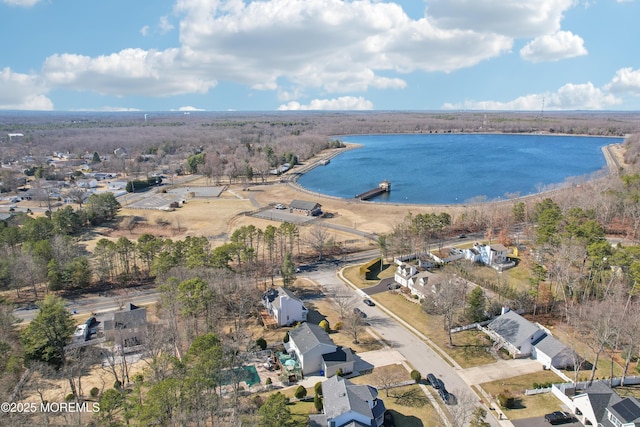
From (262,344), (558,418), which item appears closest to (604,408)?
(558,418)

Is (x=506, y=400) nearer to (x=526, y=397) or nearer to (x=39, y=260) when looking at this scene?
(x=526, y=397)

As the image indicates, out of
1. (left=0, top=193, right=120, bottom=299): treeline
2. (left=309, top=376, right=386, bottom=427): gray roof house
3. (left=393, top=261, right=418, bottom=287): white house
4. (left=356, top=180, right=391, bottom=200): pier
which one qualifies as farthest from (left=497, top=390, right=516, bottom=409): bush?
(left=356, top=180, right=391, bottom=200): pier

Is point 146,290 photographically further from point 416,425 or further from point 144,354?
point 416,425

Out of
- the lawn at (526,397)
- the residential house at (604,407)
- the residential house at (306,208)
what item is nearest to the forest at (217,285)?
the residential house at (604,407)

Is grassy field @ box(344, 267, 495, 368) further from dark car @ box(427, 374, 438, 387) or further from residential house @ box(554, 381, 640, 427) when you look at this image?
residential house @ box(554, 381, 640, 427)

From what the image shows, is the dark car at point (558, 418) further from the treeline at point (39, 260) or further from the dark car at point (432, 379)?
the treeline at point (39, 260)
